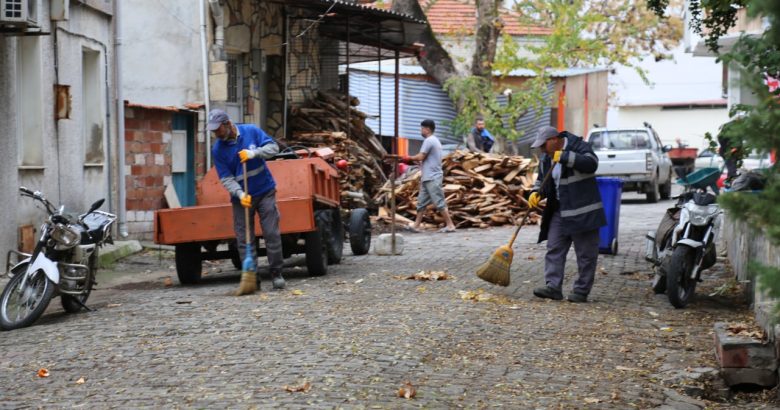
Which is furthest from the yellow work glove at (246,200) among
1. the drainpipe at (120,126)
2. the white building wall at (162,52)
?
the white building wall at (162,52)

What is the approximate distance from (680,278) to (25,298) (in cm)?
559

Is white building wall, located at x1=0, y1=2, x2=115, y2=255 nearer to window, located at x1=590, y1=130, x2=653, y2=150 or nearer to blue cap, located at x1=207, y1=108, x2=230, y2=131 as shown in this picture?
blue cap, located at x1=207, y1=108, x2=230, y2=131

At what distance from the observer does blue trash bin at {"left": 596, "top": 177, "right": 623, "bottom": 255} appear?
50.6 ft

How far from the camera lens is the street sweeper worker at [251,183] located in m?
11.8

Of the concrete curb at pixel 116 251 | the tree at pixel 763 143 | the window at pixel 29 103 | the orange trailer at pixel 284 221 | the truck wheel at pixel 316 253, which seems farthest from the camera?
the concrete curb at pixel 116 251

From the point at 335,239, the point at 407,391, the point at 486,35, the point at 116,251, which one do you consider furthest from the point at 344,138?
the point at 407,391

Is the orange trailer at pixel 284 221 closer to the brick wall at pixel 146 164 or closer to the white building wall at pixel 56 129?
the white building wall at pixel 56 129

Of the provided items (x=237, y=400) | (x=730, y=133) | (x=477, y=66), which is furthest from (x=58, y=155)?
(x=477, y=66)

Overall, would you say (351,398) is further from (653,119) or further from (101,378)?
(653,119)

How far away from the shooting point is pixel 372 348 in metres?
8.08

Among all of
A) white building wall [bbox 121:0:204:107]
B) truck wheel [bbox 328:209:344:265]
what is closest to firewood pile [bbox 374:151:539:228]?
white building wall [bbox 121:0:204:107]

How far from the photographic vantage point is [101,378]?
24.2 feet

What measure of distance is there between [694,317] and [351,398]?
4695 mm

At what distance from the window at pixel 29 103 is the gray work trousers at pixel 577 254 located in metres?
6.53
